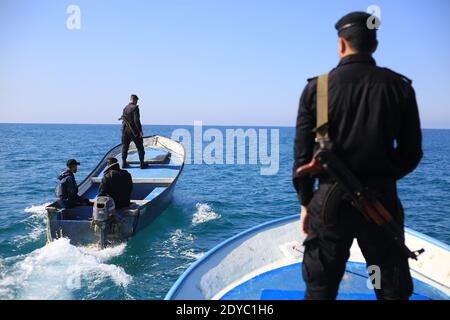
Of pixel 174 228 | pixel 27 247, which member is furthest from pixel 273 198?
pixel 27 247

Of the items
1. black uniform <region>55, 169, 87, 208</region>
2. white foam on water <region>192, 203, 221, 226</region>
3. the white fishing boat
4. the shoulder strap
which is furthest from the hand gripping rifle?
white foam on water <region>192, 203, 221, 226</region>

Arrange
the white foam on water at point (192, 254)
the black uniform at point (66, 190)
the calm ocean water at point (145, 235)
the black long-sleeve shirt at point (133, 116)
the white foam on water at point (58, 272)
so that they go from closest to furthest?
the white foam on water at point (58, 272) → the calm ocean water at point (145, 235) → the black uniform at point (66, 190) → the white foam on water at point (192, 254) → the black long-sleeve shirt at point (133, 116)

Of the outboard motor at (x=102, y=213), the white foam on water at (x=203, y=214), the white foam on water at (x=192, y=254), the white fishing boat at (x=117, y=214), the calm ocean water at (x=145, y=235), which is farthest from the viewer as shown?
the white foam on water at (x=203, y=214)

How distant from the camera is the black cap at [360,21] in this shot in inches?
104

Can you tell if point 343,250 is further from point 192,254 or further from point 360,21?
point 192,254

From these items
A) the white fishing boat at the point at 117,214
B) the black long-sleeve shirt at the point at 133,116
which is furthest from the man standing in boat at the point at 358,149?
the black long-sleeve shirt at the point at 133,116

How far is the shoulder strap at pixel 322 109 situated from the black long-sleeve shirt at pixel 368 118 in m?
0.03

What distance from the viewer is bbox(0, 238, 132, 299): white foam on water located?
7.48m

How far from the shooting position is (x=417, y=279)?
4953mm

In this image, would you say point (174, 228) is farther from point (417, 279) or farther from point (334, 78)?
point (334, 78)

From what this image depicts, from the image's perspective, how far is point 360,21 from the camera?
2643 millimetres

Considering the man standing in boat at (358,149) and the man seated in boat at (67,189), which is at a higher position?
the man standing in boat at (358,149)

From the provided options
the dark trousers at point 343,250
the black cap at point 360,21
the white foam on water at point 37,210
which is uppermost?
the black cap at point 360,21

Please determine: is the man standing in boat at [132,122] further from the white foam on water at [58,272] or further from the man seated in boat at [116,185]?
the white foam on water at [58,272]
